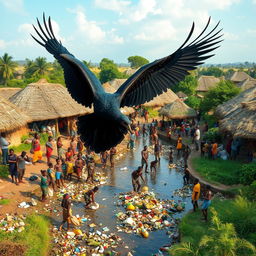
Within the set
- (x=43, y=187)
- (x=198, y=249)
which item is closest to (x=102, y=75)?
(x=43, y=187)

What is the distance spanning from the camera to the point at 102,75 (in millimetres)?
51156

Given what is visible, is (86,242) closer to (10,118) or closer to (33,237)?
(33,237)

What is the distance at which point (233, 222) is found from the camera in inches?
327

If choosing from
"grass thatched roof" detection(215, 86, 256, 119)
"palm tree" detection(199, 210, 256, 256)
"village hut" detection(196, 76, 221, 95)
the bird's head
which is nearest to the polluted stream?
"palm tree" detection(199, 210, 256, 256)

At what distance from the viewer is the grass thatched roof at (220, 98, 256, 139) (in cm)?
1443

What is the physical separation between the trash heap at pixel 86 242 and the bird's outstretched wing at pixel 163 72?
552cm

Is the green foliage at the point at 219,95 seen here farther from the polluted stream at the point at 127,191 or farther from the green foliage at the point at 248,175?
the green foliage at the point at 248,175

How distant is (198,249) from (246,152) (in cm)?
1029

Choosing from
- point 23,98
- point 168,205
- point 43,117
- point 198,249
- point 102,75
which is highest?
point 102,75

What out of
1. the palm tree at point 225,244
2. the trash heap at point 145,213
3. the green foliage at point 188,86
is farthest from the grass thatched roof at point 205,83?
the palm tree at point 225,244

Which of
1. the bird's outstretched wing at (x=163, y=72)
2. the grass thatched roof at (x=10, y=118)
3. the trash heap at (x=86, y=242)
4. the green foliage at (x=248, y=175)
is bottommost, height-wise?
the trash heap at (x=86, y=242)

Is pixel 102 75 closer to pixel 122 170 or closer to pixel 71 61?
pixel 122 170

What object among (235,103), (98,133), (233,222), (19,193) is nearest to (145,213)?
(233,222)

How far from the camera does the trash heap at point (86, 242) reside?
8562 millimetres
